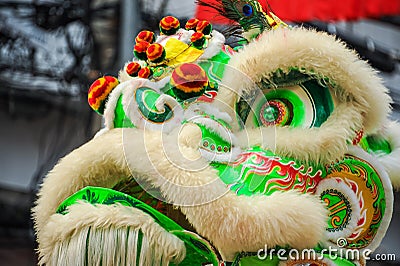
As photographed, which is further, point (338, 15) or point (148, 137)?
point (338, 15)

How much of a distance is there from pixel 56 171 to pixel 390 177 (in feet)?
2.45

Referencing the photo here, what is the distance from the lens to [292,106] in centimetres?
141

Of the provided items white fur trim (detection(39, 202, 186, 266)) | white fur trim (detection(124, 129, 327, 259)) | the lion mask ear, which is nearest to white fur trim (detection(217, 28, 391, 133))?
the lion mask ear

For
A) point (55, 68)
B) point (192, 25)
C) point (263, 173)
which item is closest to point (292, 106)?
point (263, 173)

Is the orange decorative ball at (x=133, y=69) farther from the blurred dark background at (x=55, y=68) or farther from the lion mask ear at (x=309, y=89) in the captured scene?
the blurred dark background at (x=55, y=68)

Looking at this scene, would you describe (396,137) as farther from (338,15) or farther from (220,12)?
(338,15)

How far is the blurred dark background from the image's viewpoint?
3.52 meters

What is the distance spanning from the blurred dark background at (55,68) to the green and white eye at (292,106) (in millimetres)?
1599

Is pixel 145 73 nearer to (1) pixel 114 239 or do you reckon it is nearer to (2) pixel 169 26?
(2) pixel 169 26

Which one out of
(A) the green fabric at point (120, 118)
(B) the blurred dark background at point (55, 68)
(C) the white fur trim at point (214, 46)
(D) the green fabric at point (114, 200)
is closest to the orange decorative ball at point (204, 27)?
(C) the white fur trim at point (214, 46)

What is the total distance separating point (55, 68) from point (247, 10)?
3119mm

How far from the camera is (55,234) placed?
1.24 metres

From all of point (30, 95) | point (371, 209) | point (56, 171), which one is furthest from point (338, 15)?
point (30, 95)

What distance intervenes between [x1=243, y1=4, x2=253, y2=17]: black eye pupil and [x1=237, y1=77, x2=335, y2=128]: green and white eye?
20cm
